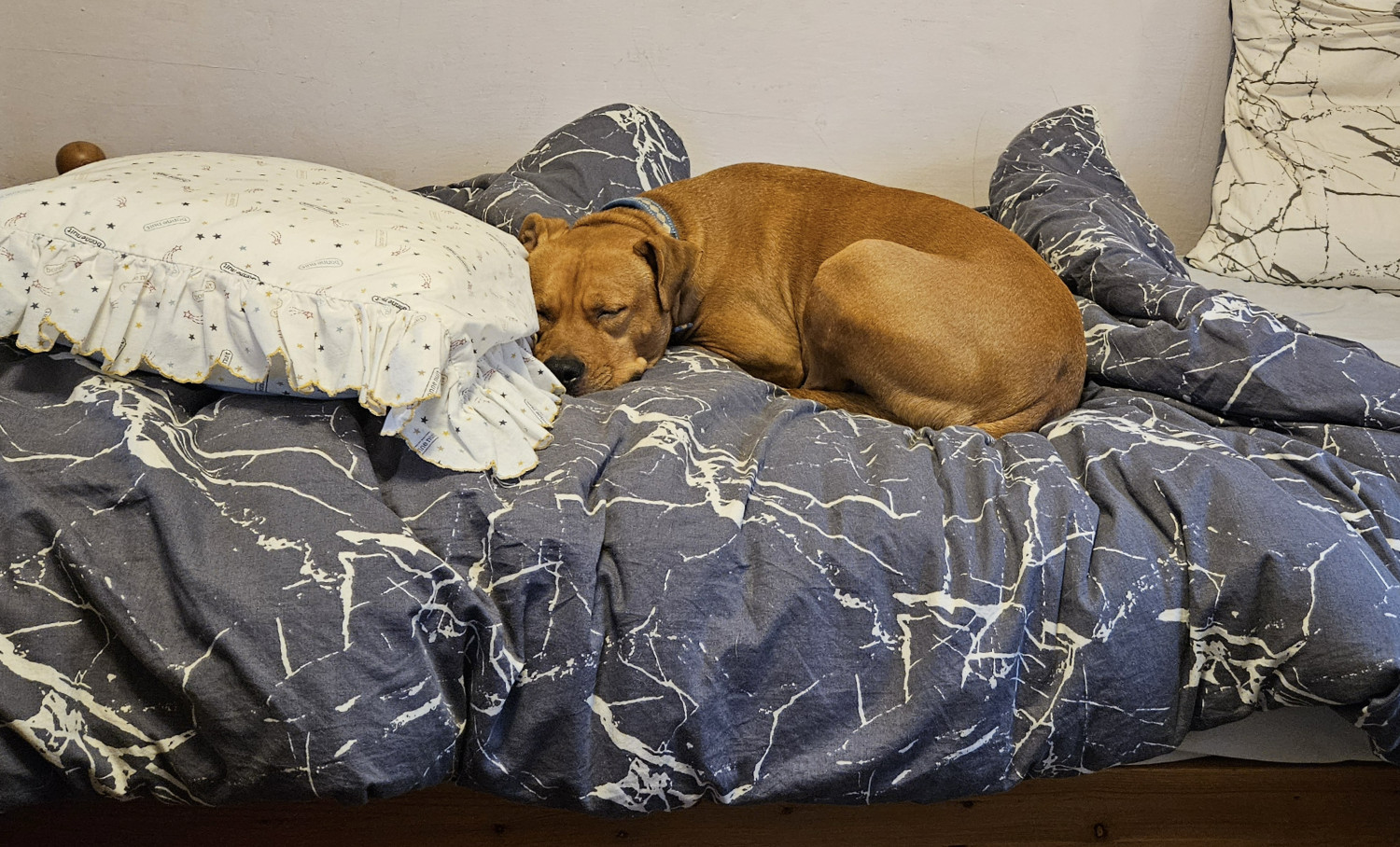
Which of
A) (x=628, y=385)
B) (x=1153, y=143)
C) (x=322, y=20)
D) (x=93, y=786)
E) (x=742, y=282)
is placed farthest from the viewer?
(x=1153, y=143)

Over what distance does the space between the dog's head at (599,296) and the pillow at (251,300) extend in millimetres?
487

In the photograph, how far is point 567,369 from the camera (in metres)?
1.77

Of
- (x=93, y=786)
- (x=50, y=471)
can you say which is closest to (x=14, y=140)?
(x=50, y=471)

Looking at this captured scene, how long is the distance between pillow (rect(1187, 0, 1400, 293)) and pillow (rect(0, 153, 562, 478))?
231 centimetres

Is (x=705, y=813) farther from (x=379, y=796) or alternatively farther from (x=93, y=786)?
(x=93, y=786)

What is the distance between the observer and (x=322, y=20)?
8.59 feet

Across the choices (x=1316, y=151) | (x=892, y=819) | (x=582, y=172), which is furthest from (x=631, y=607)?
(x=1316, y=151)

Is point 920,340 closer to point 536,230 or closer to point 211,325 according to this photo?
point 536,230

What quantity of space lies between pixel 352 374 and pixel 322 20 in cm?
183

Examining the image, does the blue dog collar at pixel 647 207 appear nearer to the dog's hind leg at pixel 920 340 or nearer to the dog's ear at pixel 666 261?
the dog's ear at pixel 666 261

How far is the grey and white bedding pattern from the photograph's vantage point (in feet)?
3.62

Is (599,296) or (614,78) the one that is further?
(614,78)

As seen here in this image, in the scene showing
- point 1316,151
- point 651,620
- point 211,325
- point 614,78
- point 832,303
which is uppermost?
point 614,78

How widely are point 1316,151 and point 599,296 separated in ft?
6.95
